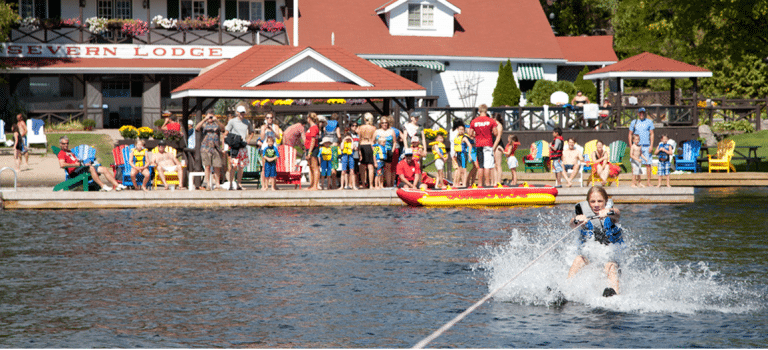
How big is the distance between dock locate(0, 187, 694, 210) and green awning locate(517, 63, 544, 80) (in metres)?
21.7

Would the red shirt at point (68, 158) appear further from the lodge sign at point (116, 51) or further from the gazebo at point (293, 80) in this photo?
→ the lodge sign at point (116, 51)

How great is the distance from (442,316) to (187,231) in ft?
26.1

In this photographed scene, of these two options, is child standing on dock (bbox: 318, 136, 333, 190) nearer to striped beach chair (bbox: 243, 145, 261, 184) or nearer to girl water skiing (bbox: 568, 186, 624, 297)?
striped beach chair (bbox: 243, 145, 261, 184)

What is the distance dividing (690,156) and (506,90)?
15.1 meters

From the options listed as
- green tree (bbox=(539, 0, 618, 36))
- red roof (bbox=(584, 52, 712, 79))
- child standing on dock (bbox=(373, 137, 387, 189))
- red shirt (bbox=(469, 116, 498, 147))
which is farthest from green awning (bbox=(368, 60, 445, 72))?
green tree (bbox=(539, 0, 618, 36))

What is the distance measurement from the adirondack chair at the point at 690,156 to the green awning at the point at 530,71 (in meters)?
16.9

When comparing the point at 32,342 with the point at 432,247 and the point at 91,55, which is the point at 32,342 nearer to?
the point at 432,247

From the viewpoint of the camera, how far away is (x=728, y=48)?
27828 millimetres

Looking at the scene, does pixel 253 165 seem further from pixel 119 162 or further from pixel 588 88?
pixel 588 88

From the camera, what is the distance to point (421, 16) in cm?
4216

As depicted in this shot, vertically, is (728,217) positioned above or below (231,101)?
below

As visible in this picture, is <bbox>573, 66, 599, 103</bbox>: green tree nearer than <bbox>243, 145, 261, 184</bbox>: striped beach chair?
No

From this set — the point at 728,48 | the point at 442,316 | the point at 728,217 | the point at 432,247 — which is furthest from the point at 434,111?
the point at 442,316

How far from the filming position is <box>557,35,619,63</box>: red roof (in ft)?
156
